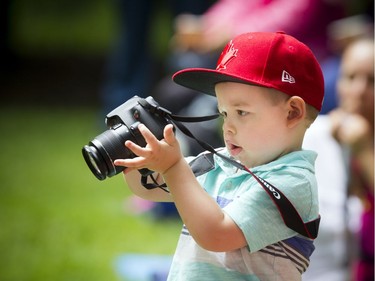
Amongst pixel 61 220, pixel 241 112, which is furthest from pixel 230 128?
pixel 61 220

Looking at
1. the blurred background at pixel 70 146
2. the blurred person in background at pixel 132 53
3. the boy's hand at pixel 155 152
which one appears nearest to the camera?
the boy's hand at pixel 155 152

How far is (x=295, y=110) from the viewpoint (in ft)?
6.33

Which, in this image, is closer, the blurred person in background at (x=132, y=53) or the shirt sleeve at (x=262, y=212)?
the shirt sleeve at (x=262, y=212)

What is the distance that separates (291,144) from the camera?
197 cm

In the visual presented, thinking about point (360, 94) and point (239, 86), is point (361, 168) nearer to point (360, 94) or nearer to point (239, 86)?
point (360, 94)

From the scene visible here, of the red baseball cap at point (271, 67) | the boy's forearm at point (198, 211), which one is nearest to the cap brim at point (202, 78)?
the red baseball cap at point (271, 67)

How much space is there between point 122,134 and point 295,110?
1.33 feet

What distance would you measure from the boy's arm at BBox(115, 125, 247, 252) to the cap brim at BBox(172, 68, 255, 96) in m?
0.19

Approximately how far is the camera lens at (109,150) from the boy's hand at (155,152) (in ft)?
0.20

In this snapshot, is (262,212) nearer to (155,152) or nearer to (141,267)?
(155,152)

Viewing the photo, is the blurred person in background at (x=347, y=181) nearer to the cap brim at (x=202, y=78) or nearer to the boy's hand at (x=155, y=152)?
the cap brim at (x=202, y=78)

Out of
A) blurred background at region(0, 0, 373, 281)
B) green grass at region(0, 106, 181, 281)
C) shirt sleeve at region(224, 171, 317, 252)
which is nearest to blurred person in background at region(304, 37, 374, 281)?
blurred background at region(0, 0, 373, 281)

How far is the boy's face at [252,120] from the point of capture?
1.90 meters

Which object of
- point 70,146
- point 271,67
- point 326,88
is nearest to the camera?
Result: point 271,67
